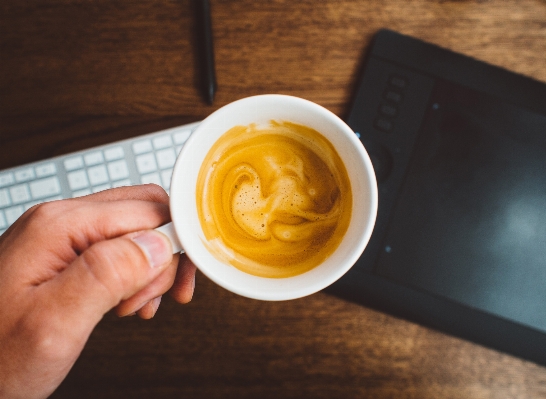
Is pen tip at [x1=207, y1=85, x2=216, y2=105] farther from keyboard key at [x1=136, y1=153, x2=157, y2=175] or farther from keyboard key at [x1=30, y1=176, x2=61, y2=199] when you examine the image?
keyboard key at [x1=30, y1=176, x2=61, y2=199]

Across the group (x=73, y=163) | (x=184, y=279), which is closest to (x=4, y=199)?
(x=73, y=163)

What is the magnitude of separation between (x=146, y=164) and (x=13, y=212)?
233 millimetres

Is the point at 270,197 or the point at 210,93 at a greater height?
the point at 210,93

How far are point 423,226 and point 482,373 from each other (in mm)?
278

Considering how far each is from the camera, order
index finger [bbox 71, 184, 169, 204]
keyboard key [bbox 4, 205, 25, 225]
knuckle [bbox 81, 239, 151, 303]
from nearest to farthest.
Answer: knuckle [bbox 81, 239, 151, 303]
index finger [bbox 71, 184, 169, 204]
keyboard key [bbox 4, 205, 25, 225]

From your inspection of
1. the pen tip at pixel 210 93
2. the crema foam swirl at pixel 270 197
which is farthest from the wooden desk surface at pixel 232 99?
the crema foam swirl at pixel 270 197

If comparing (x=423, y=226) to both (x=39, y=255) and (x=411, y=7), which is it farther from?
(x=39, y=255)

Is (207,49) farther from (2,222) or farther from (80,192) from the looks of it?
(2,222)

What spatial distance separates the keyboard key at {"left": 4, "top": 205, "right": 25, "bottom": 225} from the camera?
0.66 meters

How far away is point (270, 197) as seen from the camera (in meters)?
0.60

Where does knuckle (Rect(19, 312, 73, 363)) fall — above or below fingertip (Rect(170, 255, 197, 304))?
above

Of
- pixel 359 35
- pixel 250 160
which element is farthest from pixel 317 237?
pixel 359 35

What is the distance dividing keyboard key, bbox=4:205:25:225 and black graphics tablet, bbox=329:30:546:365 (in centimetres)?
53

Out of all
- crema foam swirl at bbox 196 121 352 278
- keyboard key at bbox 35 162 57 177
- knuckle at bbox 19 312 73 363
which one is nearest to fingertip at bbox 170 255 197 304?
crema foam swirl at bbox 196 121 352 278
